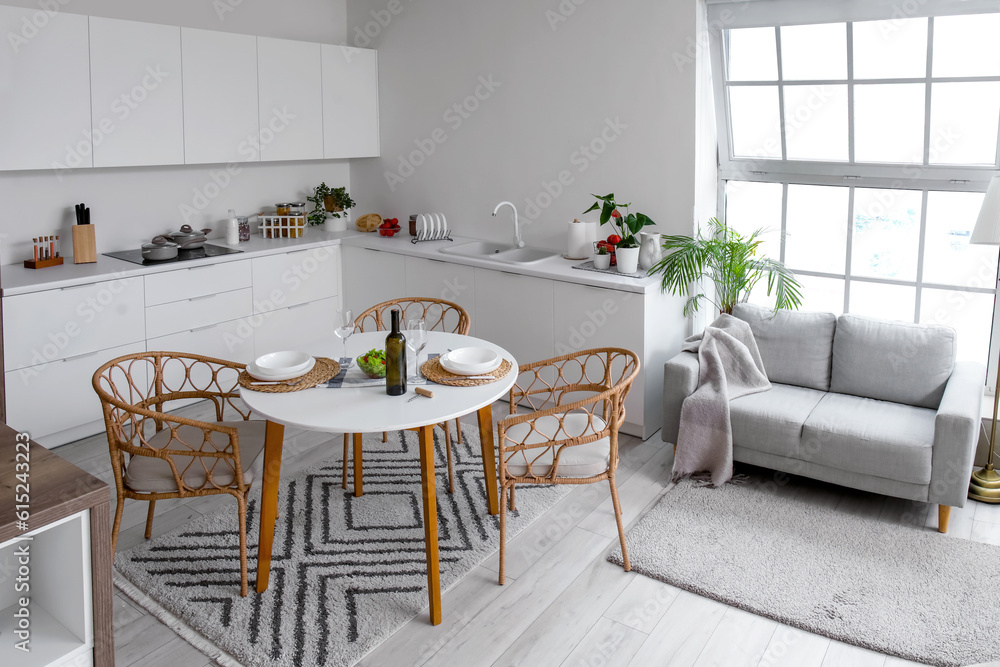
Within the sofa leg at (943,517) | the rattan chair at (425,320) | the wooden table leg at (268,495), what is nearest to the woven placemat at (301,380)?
the wooden table leg at (268,495)

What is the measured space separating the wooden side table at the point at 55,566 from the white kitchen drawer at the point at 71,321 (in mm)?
2256

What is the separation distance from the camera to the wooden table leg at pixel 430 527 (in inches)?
109

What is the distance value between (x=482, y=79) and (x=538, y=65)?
450mm

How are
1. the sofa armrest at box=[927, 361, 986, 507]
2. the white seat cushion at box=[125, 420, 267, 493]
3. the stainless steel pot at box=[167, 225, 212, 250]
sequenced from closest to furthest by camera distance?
the white seat cushion at box=[125, 420, 267, 493]
the sofa armrest at box=[927, 361, 986, 507]
the stainless steel pot at box=[167, 225, 212, 250]

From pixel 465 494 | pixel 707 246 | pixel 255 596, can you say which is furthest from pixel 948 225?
pixel 255 596

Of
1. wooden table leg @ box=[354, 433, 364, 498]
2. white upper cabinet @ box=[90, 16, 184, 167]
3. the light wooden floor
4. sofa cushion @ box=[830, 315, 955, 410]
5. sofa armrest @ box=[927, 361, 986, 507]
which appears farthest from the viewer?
A: white upper cabinet @ box=[90, 16, 184, 167]

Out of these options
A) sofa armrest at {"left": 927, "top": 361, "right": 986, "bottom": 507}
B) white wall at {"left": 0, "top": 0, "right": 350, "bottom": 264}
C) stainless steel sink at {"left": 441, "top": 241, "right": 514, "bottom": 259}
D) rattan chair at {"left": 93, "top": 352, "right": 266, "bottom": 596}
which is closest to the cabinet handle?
white wall at {"left": 0, "top": 0, "right": 350, "bottom": 264}

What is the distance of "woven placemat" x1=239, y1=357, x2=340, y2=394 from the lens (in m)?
2.93

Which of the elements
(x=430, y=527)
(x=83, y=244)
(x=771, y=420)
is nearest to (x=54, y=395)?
(x=83, y=244)

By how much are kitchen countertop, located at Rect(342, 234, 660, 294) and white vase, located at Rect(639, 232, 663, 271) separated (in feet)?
0.68

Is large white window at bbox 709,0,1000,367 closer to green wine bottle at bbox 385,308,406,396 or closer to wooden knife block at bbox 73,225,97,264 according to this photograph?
green wine bottle at bbox 385,308,406,396

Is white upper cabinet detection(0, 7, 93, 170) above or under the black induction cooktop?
above

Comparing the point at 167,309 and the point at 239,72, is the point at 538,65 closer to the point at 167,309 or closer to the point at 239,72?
the point at 239,72

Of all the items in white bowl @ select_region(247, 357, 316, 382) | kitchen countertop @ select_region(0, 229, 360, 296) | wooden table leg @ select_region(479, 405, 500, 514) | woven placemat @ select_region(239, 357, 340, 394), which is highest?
kitchen countertop @ select_region(0, 229, 360, 296)
